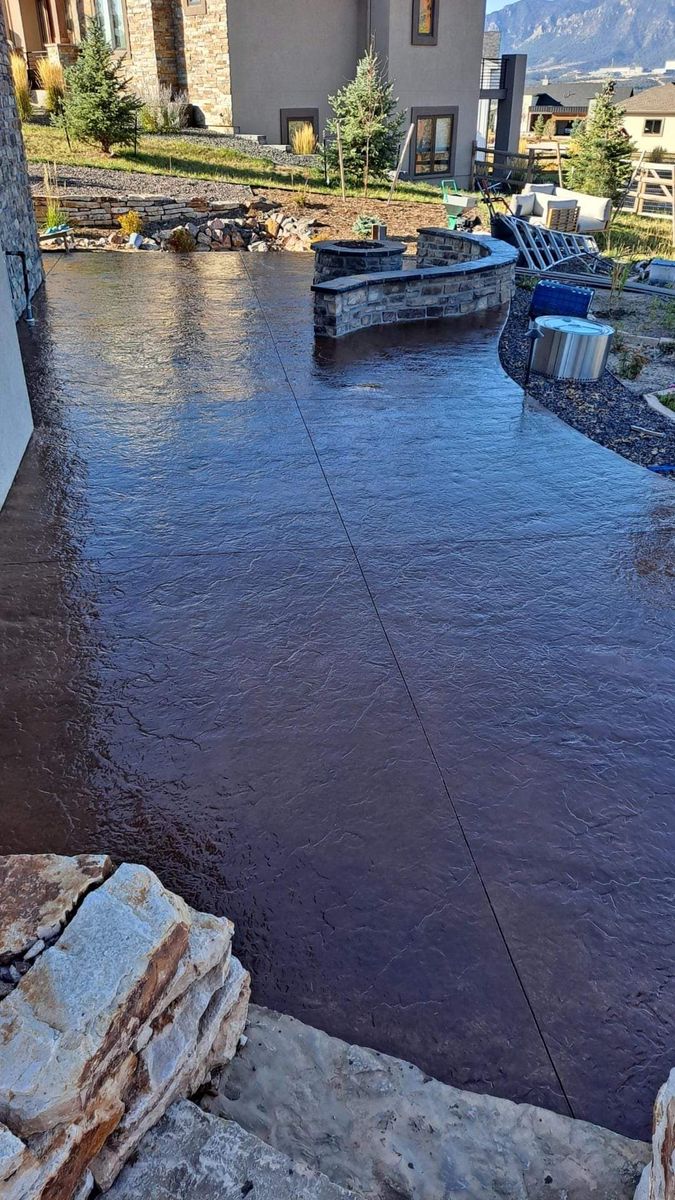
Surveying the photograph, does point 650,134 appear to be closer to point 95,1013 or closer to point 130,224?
point 130,224

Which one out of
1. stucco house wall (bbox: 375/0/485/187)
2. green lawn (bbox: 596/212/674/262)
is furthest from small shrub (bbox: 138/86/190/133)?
green lawn (bbox: 596/212/674/262)

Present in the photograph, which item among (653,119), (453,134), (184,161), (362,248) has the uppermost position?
(653,119)

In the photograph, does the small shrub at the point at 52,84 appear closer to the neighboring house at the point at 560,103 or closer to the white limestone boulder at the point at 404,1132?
the white limestone boulder at the point at 404,1132

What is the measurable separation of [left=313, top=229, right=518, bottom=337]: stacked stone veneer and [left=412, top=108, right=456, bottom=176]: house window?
1540cm

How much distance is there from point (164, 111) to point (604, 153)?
480 inches

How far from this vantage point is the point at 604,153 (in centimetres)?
2292

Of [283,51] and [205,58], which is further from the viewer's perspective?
[283,51]

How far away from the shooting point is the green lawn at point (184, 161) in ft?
56.7

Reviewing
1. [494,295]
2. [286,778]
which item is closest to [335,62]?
[494,295]

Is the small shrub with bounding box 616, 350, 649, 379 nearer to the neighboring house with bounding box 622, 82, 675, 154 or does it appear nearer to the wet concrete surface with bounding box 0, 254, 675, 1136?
the wet concrete surface with bounding box 0, 254, 675, 1136

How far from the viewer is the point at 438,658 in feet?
13.0

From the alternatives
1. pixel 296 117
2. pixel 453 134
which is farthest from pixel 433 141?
pixel 296 117

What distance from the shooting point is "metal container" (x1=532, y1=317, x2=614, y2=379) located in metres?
8.05

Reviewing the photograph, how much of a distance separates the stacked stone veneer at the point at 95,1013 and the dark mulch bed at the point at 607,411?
5.60m
